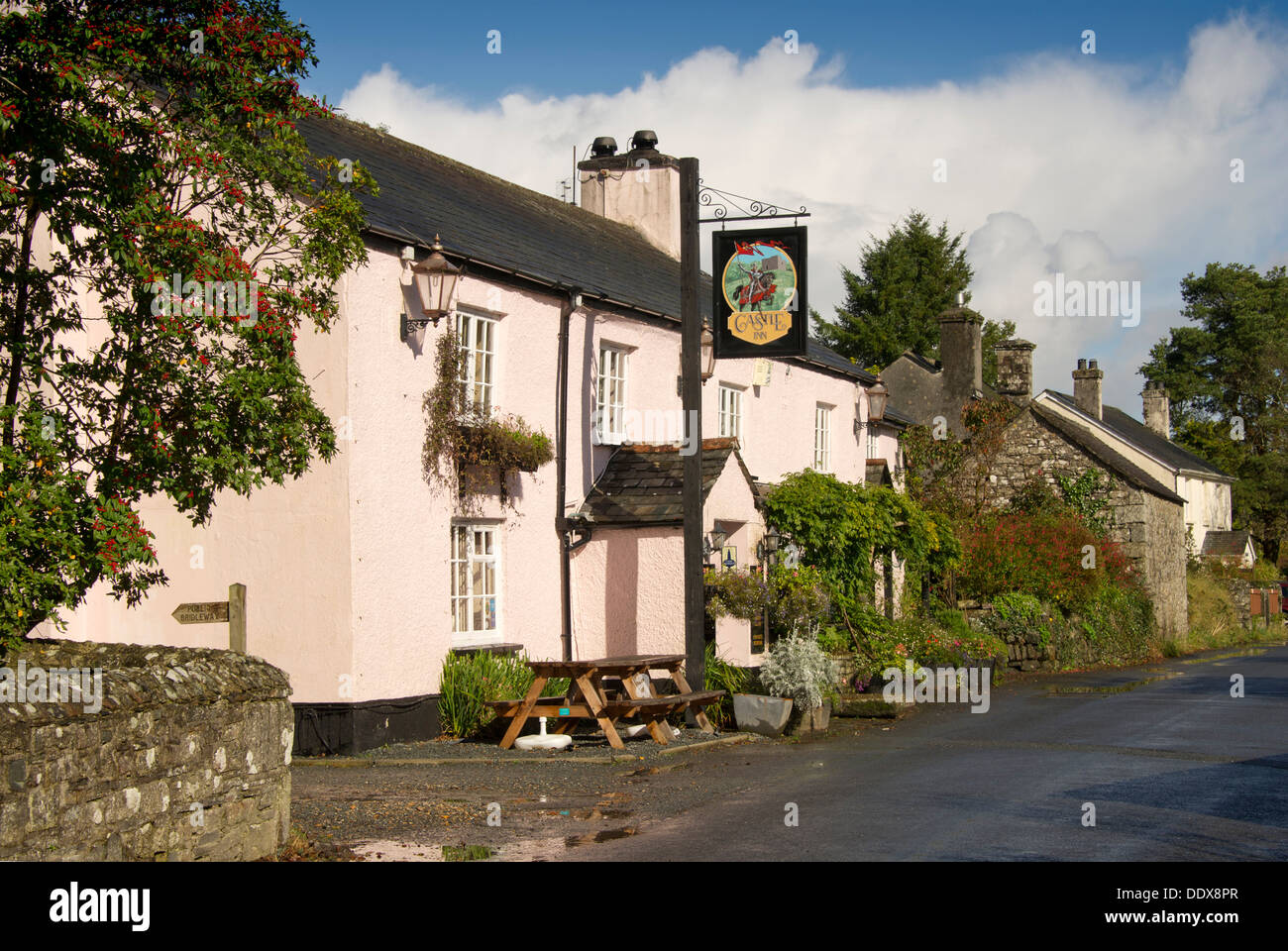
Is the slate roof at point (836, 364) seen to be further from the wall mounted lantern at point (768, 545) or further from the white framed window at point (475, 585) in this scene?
the white framed window at point (475, 585)

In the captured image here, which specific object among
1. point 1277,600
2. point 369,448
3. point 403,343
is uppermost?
point 403,343

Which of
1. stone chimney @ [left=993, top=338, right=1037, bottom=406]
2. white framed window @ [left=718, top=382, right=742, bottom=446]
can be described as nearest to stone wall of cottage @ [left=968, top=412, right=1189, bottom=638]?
stone chimney @ [left=993, top=338, right=1037, bottom=406]

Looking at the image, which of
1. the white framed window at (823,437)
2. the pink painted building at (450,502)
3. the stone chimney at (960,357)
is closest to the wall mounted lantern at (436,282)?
the pink painted building at (450,502)

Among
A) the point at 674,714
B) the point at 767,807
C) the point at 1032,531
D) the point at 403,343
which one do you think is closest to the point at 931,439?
the point at 1032,531

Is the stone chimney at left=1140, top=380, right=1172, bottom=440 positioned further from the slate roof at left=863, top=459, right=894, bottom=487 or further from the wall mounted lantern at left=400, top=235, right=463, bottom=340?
the wall mounted lantern at left=400, top=235, right=463, bottom=340

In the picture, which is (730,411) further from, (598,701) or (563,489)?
(598,701)

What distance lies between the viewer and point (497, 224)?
17.9m

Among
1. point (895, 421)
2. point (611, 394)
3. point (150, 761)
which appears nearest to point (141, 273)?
point (150, 761)

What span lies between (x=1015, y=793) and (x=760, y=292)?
24.2 ft

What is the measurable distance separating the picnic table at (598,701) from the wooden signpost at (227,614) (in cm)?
341

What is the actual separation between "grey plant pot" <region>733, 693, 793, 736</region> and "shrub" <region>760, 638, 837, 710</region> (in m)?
0.17

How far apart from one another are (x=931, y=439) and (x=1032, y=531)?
15.7ft
